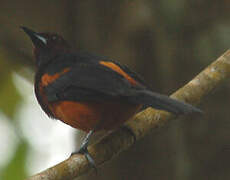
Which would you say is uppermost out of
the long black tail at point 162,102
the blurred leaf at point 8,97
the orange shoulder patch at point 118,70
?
the long black tail at point 162,102

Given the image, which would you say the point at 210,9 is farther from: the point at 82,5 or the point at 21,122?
the point at 21,122

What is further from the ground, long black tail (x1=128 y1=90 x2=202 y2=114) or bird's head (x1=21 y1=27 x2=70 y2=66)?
long black tail (x1=128 y1=90 x2=202 y2=114)

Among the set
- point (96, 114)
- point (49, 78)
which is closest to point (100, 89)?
point (96, 114)

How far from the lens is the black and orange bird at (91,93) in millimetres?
3221

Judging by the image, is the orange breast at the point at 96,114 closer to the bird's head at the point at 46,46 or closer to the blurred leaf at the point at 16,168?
the bird's head at the point at 46,46

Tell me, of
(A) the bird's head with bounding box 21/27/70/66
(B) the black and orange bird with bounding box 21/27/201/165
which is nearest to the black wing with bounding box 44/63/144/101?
(B) the black and orange bird with bounding box 21/27/201/165

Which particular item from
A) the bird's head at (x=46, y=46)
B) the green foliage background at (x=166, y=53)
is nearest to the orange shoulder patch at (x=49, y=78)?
the bird's head at (x=46, y=46)

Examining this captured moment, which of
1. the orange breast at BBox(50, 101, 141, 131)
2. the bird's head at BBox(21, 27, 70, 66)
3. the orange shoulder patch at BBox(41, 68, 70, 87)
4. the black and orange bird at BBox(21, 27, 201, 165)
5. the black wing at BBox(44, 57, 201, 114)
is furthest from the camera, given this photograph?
the bird's head at BBox(21, 27, 70, 66)

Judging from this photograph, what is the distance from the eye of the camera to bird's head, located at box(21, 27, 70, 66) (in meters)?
4.20

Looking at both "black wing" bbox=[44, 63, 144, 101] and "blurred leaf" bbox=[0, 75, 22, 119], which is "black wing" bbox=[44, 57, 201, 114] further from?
"blurred leaf" bbox=[0, 75, 22, 119]

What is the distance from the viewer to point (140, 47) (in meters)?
4.58

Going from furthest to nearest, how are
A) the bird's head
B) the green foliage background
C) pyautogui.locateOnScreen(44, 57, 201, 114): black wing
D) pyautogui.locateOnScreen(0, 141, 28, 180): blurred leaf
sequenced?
pyautogui.locateOnScreen(0, 141, 28, 180): blurred leaf < the green foliage background < the bird's head < pyautogui.locateOnScreen(44, 57, 201, 114): black wing

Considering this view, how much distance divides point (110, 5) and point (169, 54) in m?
0.81

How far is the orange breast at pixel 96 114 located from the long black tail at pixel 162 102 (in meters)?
0.23
